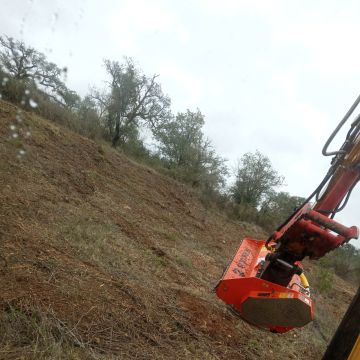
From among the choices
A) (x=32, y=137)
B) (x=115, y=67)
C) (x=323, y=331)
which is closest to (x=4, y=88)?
(x=32, y=137)

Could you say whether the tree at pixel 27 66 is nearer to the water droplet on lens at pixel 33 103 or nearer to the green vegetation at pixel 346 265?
the water droplet on lens at pixel 33 103

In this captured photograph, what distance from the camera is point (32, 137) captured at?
40.8 ft

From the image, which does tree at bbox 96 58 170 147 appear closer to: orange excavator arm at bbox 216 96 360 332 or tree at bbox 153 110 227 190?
tree at bbox 153 110 227 190

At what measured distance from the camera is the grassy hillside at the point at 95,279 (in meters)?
3.83

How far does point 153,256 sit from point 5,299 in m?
4.52

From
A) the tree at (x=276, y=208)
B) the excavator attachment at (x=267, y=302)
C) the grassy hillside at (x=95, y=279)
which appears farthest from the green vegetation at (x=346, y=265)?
the excavator attachment at (x=267, y=302)

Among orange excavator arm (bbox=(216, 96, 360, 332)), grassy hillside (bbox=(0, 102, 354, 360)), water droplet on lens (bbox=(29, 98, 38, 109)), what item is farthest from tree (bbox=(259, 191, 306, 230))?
orange excavator arm (bbox=(216, 96, 360, 332))

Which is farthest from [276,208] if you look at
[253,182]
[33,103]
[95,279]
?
[95,279]

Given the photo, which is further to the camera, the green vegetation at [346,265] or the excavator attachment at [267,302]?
the green vegetation at [346,265]

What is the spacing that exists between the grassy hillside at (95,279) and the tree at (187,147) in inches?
634

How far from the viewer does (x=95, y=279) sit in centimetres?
523

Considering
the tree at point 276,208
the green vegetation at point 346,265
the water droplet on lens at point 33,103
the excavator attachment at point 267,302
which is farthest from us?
the tree at point 276,208

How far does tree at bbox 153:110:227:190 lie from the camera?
29.1m

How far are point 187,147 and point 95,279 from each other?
25409mm
